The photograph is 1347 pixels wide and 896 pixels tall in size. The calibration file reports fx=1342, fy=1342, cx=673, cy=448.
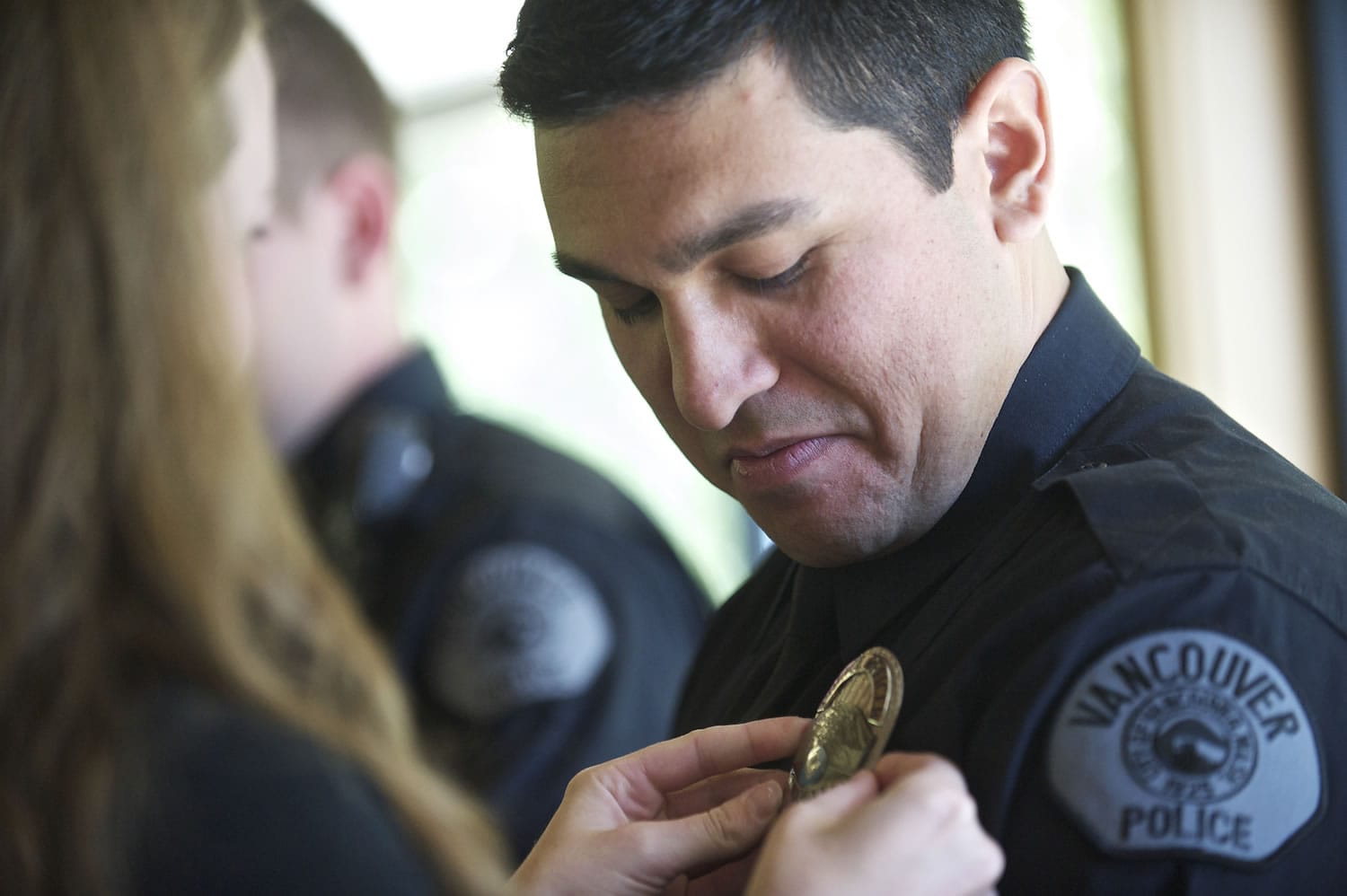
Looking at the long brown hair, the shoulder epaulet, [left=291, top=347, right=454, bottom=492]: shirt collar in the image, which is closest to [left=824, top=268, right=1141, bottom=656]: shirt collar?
the shoulder epaulet

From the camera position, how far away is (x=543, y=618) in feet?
6.47

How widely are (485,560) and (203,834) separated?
1.31m

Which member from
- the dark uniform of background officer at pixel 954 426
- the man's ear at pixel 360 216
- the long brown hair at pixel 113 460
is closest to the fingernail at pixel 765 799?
the dark uniform of background officer at pixel 954 426

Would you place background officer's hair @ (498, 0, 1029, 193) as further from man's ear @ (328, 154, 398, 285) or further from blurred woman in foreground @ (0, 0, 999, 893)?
man's ear @ (328, 154, 398, 285)

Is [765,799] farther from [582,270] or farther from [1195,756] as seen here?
[582,270]

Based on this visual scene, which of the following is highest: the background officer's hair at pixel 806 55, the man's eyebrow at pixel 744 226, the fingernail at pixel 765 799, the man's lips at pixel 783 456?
the background officer's hair at pixel 806 55

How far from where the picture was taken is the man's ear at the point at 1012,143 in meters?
1.09

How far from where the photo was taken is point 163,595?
0.79 metres

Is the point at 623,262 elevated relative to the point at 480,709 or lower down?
elevated

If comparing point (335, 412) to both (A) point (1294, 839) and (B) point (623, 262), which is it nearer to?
(B) point (623, 262)

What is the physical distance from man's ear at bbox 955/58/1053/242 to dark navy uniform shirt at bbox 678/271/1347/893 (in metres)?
0.21

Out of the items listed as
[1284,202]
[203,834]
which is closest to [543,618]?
[203,834]

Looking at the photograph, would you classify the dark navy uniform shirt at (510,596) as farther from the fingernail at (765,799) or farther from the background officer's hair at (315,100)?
the fingernail at (765,799)

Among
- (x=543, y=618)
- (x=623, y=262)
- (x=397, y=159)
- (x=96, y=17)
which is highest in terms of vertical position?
(x=397, y=159)
